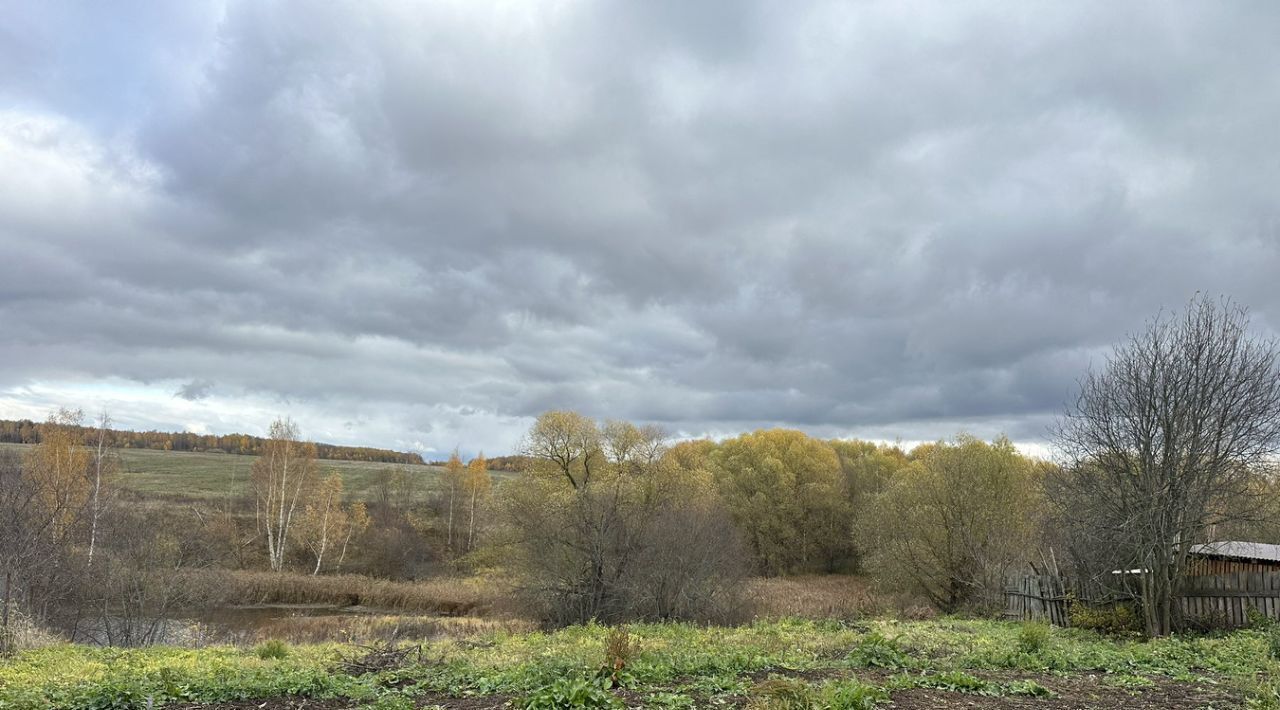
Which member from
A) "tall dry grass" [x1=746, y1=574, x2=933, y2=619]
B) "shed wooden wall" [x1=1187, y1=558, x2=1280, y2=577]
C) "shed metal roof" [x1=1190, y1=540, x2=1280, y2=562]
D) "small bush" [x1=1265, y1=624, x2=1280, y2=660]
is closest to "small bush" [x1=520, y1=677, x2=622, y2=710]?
"small bush" [x1=1265, y1=624, x2=1280, y2=660]

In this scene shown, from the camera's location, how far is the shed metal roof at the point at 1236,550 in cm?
1792

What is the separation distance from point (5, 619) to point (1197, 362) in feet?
90.9

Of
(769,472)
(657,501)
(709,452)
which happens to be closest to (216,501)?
(709,452)

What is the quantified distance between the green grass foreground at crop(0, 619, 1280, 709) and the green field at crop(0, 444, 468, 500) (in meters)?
54.1

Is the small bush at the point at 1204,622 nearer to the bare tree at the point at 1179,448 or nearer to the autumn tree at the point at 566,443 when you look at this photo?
the bare tree at the point at 1179,448

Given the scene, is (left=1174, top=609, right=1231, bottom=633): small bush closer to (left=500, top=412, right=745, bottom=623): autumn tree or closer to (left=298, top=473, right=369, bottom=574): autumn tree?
(left=500, top=412, right=745, bottom=623): autumn tree

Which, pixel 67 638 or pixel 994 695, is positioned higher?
pixel 994 695

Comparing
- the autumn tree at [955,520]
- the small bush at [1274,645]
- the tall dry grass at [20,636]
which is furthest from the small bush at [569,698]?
the autumn tree at [955,520]

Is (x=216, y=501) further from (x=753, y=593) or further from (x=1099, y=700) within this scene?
(x=1099, y=700)

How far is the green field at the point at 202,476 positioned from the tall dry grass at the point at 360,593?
65.4 ft

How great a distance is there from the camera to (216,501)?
66.1 m

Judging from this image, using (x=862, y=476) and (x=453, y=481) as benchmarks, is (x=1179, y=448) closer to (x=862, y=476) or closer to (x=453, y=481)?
(x=862, y=476)

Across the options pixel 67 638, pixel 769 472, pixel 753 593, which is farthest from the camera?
pixel 769 472

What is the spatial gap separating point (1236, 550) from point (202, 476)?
93487mm
